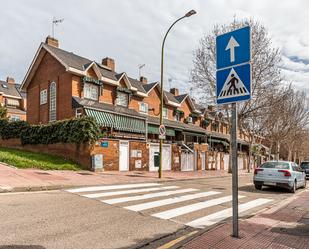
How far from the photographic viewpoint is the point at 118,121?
24547 millimetres

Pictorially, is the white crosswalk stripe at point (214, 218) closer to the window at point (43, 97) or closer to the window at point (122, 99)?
the window at point (122, 99)

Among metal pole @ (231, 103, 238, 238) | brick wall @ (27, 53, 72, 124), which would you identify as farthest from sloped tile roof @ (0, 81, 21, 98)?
metal pole @ (231, 103, 238, 238)

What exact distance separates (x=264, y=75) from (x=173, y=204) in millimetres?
22158

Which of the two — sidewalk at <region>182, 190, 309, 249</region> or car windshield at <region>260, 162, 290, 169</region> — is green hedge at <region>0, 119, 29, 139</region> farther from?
sidewalk at <region>182, 190, 309, 249</region>

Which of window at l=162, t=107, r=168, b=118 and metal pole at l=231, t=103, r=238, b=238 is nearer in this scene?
metal pole at l=231, t=103, r=238, b=238

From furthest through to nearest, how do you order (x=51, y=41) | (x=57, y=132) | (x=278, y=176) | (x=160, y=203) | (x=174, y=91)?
(x=174, y=91)
(x=51, y=41)
(x=57, y=132)
(x=278, y=176)
(x=160, y=203)

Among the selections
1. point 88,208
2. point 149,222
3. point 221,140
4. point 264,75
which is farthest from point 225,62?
point 221,140

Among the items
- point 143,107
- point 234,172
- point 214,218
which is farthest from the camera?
point 143,107

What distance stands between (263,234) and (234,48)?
12.0 feet

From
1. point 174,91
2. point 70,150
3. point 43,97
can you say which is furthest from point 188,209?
point 174,91

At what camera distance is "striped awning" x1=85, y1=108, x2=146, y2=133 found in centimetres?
2289

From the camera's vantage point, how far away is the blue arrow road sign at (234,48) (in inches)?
205

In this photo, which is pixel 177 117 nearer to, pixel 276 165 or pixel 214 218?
pixel 276 165

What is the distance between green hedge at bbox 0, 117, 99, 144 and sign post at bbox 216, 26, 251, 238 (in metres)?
15.4
